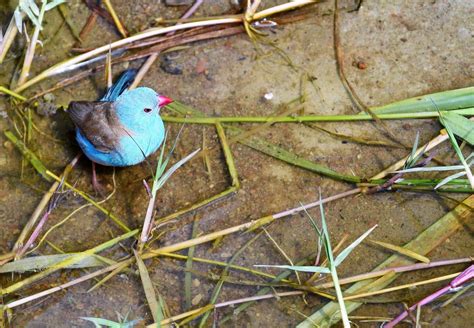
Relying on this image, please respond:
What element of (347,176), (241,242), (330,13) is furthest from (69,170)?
(330,13)

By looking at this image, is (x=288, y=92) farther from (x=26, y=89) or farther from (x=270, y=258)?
(x=26, y=89)

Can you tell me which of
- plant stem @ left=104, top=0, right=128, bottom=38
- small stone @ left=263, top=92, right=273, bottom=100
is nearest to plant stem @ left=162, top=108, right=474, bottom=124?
small stone @ left=263, top=92, right=273, bottom=100

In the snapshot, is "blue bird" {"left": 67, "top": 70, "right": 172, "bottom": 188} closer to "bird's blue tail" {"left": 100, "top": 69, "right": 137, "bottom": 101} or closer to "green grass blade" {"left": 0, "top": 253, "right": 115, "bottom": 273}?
"bird's blue tail" {"left": 100, "top": 69, "right": 137, "bottom": 101}

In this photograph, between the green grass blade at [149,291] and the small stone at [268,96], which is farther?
the small stone at [268,96]

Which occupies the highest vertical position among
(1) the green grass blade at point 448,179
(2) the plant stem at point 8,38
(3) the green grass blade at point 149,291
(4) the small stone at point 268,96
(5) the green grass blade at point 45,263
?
(2) the plant stem at point 8,38

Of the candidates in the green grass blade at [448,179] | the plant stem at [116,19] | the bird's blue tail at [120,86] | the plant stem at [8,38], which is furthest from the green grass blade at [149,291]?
the plant stem at [8,38]

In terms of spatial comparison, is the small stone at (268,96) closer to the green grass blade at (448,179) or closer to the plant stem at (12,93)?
the green grass blade at (448,179)

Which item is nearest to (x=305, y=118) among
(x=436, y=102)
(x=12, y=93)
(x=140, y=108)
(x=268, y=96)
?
(x=268, y=96)
